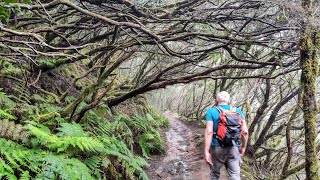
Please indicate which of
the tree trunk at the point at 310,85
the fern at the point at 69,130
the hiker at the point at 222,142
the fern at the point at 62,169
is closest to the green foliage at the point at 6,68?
the fern at the point at 69,130

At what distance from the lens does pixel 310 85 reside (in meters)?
5.13

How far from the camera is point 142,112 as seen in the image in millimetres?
12773

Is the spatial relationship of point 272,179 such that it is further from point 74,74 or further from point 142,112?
point 74,74

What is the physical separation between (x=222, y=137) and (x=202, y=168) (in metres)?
3.11

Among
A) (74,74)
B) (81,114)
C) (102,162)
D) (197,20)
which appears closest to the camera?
(102,162)

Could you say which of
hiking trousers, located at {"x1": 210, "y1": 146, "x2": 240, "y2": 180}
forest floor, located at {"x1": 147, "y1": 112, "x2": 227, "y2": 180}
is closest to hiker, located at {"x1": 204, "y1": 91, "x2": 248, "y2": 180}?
hiking trousers, located at {"x1": 210, "y1": 146, "x2": 240, "y2": 180}

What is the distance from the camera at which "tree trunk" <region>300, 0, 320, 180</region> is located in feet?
16.5

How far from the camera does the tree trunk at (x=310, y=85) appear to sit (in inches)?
198

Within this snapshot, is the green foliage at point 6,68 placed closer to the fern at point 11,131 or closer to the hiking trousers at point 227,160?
the fern at point 11,131

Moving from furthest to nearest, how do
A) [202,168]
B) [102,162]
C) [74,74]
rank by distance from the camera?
[74,74]
[202,168]
[102,162]

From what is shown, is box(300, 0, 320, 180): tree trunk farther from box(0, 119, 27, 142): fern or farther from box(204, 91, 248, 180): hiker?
box(0, 119, 27, 142): fern

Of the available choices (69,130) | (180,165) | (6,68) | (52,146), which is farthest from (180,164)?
(6,68)

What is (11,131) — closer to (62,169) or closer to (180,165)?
(62,169)

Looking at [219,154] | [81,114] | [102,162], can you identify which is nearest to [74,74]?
[81,114]
